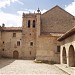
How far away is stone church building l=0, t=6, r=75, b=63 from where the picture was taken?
110 ft

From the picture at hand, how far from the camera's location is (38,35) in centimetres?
3591

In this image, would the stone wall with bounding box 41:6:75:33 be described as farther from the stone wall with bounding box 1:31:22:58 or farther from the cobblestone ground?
the cobblestone ground

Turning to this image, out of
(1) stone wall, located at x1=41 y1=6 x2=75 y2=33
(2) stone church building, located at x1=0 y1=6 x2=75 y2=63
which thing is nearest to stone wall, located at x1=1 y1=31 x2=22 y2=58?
(2) stone church building, located at x1=0 y1=6 x2=75 y2=63

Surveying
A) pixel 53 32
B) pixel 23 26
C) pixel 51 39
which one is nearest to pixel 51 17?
pixel 53 32

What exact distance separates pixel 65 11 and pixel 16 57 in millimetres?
15804

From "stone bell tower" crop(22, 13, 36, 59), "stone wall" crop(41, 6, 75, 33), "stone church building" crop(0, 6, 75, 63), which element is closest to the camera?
"stone church building" crop(0, 6, 75, 63)

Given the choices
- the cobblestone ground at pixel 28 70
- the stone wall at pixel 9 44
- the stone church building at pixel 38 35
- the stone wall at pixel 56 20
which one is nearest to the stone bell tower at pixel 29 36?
the stone church building at pixel 38 35

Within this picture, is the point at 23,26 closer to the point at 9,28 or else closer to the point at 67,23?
the point at 9,28

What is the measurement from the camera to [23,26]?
44.8 metres

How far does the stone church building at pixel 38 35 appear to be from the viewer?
3366 centimetres

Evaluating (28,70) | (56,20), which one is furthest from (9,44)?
(28,70)

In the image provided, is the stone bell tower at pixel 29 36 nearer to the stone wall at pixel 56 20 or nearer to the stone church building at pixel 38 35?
the stone church building at pixel 38 35

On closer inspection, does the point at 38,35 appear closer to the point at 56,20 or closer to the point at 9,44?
the point at 56,20

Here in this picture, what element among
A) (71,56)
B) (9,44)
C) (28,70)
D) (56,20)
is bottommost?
(28,70)
